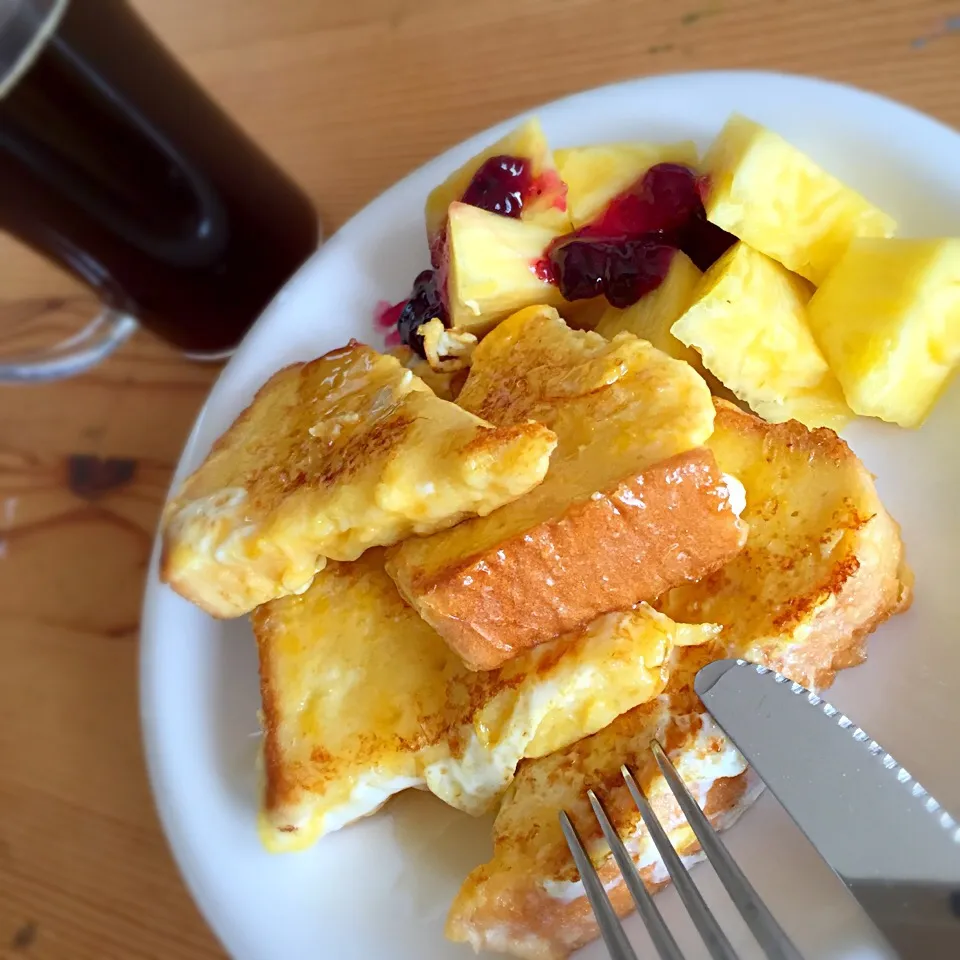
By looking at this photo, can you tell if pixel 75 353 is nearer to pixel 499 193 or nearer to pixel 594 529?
pixel 499 193

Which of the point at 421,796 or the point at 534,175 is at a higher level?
the point at 534,175

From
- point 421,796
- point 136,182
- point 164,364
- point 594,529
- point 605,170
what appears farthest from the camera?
point 164,364

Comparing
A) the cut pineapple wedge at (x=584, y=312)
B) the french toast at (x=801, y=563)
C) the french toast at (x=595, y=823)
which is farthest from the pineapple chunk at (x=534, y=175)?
the french toast at (x=595, y=823)

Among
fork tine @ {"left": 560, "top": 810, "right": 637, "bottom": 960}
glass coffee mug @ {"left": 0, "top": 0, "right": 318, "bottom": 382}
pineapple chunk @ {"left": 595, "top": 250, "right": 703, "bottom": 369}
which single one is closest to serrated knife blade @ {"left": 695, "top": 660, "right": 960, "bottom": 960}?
fork tine @ {"left": 560, "top": 810, "right": 637, "bottom": 960}

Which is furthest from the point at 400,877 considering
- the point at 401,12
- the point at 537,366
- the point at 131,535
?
the point at 401,12

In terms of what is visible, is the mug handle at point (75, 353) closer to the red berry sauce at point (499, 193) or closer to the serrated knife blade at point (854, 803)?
the red berry sauce at point (499, 193)

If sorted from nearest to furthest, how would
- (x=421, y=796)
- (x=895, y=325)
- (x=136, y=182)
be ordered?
(x=895, y=325), (x=421, y=796), (x=136, y=182)

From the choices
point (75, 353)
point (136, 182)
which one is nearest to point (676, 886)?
point (136, 182)
